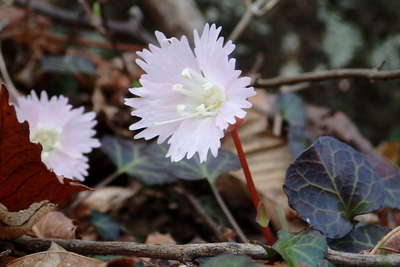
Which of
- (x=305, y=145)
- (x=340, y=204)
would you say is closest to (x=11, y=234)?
(x=340, y=204)

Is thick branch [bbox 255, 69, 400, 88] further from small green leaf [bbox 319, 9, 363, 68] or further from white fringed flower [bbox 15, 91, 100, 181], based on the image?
small green leaf [bbox 319, 9, 363, 68]

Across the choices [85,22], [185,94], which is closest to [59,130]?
[185,94]

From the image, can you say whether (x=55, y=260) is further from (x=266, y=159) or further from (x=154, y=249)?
(x=266, y=159)

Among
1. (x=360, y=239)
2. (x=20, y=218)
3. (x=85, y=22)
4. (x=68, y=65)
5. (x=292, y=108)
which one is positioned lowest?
(x=360, y=239)

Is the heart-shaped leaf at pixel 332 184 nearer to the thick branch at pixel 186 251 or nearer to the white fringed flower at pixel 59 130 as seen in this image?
the thick branch at pixel 186 251

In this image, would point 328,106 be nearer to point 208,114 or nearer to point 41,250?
point 208,114

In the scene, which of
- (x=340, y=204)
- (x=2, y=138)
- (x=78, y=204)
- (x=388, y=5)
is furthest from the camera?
(x=388, y=5)
